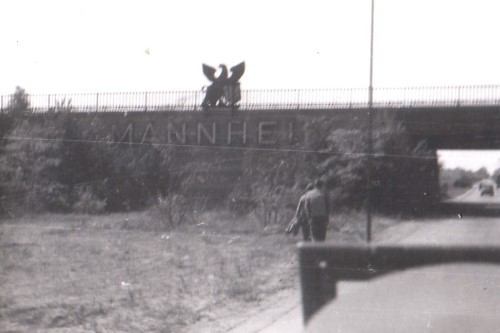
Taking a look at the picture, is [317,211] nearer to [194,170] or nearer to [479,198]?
[194,170]

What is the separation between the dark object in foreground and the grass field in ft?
10.0

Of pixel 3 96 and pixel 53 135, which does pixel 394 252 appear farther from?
pixel 3 96

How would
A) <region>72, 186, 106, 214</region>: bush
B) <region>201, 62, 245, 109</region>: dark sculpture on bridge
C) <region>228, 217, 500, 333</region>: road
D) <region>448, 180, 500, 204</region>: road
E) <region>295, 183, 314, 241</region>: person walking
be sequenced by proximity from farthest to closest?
<region>448, 180, 500, 204</region>: road
<region>72, 186, 106, 214</region>: bush
<region>201, 62, 245, 109</region>: dark sculpture on bridge
<region>295, 183, 314, 241</region>: person walking
<region>228, 217, 500, 333</region>: road

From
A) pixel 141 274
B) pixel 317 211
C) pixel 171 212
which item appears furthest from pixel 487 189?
pixel 141 274

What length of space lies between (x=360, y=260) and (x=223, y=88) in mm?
21109

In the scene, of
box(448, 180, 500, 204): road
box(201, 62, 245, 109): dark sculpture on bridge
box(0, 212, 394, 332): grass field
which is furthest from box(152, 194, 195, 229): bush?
box(448, 180, 500, 204): road

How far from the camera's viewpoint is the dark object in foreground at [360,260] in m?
3.70

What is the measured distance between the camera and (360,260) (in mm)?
3934

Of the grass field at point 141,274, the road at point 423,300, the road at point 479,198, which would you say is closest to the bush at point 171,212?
the grass field at point 141,274

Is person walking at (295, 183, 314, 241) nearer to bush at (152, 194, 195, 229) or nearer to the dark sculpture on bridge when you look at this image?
bush at (152, 194, 195, 229)

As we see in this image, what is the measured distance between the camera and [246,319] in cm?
759

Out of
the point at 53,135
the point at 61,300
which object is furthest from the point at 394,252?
the point at 53,135

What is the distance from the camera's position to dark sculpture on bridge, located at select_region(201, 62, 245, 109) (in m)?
23.2

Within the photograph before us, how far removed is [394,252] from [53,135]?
2501cm
